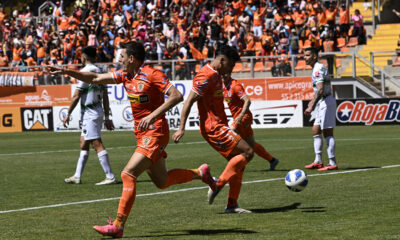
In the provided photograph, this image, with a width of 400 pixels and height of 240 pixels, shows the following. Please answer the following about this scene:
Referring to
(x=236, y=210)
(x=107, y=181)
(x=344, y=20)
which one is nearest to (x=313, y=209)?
(x=236, y=210)

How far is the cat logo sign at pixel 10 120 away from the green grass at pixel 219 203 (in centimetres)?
1618

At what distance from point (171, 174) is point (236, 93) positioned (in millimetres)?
5411

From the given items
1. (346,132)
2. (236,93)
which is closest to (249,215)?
(236,93)

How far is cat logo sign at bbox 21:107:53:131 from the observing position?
34.0 metres

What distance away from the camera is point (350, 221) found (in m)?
8.29

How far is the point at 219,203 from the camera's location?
33.6 feet

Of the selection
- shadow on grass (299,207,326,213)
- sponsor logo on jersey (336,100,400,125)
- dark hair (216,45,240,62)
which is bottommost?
sponsor logo on jersey (336,100,400,125)

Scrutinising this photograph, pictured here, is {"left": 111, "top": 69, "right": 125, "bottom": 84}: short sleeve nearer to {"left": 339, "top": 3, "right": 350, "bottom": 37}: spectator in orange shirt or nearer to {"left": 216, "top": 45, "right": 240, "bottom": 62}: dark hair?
{"left": 216, "top": 45, "right": 240, "bottom": 62}: dark hair

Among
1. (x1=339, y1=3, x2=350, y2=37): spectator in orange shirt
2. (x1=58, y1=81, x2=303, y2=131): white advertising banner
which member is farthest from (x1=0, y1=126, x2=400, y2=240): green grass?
(x1=339, y1=3, x2=350, y2=37): spectator in orange shirt

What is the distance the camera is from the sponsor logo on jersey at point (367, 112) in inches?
1115

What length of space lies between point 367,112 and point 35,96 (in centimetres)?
1589

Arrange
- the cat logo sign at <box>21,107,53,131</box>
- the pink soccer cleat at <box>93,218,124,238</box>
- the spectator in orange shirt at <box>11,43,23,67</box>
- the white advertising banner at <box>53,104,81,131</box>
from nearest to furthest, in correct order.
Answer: the pink soccer cleat at <box>93,218,124,238</box> < the white advertising banner at <box>53,104,81,131</box> < the cat logo sign at <box>21,107,53,131</box> < the spectator in orange shirt at <box>11,43,23,67</box>

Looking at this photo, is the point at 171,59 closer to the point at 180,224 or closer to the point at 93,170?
the point at 93,170

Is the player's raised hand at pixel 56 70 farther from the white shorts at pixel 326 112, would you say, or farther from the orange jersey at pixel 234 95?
the white shorts at pixel 326 112
